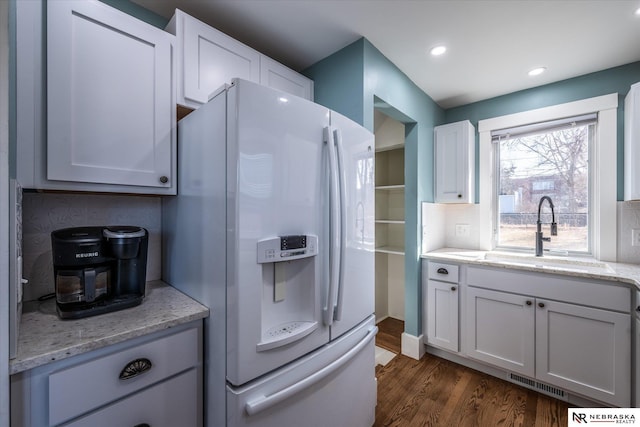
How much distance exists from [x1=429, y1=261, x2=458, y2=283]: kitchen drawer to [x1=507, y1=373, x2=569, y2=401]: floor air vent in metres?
0.81

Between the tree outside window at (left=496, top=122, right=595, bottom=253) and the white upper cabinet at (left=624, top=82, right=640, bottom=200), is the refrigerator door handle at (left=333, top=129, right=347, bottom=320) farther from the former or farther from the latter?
the tree outside window at (left=496, top=122, right=595, bottom=253)

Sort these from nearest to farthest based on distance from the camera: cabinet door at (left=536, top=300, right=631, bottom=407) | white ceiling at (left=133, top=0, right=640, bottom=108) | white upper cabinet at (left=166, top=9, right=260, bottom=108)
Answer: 1. white upper cabinet at (left=166, top=9, right=260, bottom=108)
2. white ceiling at (left=133, top=0, right=640, bottom=108)
3. cabinet door at (left=536, top=300, right=631, bottom=407)

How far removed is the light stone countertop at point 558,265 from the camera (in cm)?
159

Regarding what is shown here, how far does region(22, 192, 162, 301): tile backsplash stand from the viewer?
3.80ft


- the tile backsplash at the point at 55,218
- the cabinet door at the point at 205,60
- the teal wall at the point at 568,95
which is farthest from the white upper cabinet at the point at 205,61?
the teal wall at the point at 568,95

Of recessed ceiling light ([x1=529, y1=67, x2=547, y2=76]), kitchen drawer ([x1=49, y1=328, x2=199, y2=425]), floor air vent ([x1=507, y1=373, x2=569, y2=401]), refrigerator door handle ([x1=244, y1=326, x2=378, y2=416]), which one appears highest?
recessed ceiling light ([x1=529, y1=67, x2=547, y2=76])

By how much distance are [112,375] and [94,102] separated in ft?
3.48

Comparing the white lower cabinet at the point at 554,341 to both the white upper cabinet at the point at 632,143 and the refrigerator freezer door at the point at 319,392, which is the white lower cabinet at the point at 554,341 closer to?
the white upper cabinet at the point at 632,143

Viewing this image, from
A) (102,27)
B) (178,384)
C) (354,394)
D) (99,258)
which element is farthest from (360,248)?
(102,27)

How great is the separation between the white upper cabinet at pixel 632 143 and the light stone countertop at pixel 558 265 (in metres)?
0.52

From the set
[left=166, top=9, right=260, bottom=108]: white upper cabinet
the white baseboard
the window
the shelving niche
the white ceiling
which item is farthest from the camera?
the shelving niche

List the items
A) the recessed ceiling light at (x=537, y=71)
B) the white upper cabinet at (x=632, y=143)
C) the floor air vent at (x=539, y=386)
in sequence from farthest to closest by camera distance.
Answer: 1. the recessed ceiling light at (x=537, y=71)
2. the floor air vent at (x=539, y=386)
3. the white upper cabinet at (x=632, y=143)

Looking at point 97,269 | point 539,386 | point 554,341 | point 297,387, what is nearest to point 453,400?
point 539,386

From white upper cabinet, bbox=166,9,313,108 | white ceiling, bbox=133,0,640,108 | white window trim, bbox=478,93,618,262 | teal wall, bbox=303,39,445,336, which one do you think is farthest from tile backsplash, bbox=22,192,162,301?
white window trim, bbox=478,93,618,262
